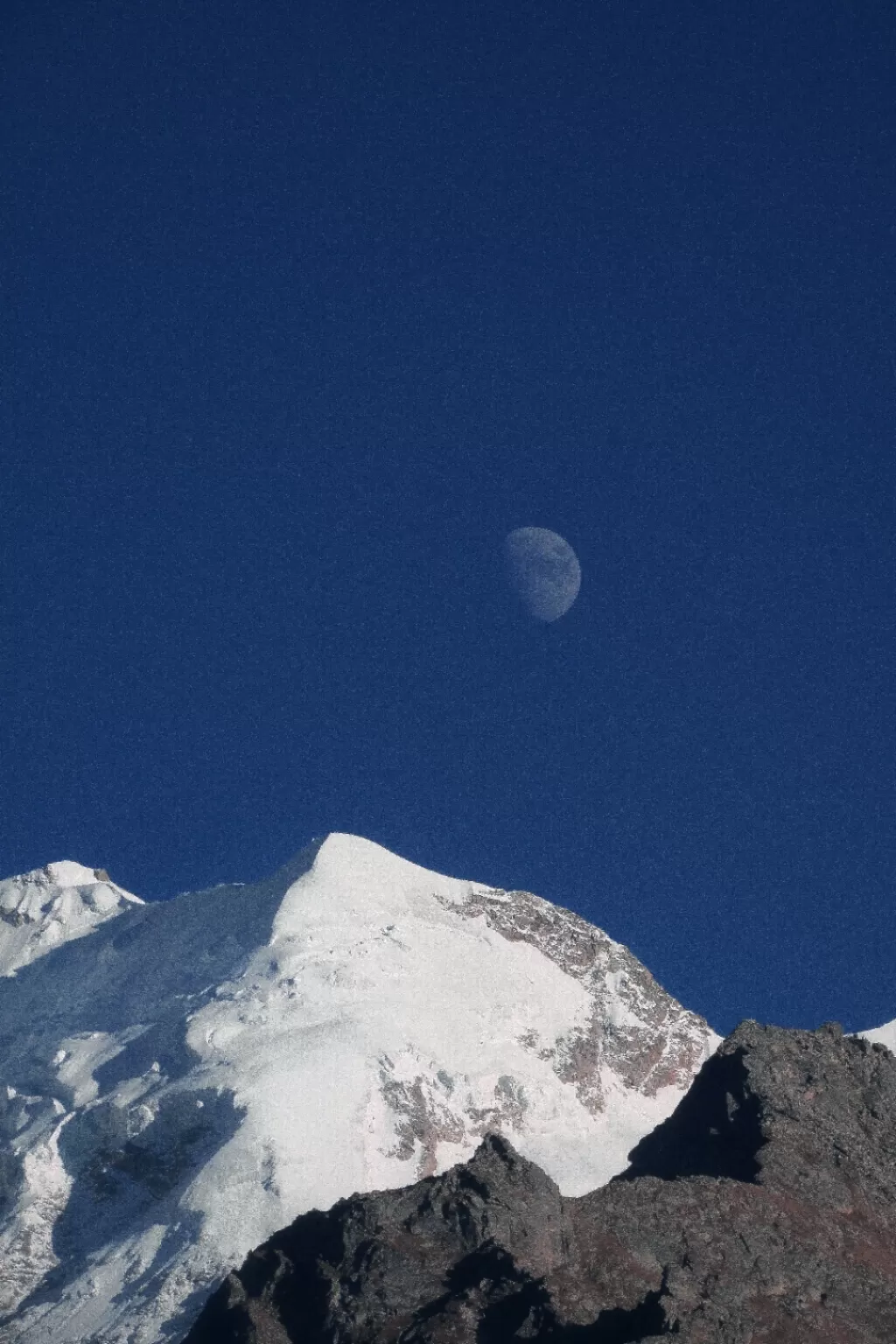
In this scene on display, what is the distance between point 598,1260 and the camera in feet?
168

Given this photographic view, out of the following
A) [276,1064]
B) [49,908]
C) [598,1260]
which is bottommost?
[598,1260]

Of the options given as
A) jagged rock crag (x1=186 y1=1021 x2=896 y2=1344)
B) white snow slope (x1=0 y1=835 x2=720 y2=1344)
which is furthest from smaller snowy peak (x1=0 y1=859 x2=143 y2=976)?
jagged rock crag (x1=186 y1=1021 x2=896 y2=1344)

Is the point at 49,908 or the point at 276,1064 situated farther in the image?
the point at 49,908

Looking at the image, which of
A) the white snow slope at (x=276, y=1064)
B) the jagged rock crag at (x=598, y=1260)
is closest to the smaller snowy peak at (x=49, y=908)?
the white snow slope at (x=276, y=1064)

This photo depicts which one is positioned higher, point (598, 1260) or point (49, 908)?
point (49, 908)

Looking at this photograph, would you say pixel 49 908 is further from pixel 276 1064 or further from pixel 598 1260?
pixel 598 1260

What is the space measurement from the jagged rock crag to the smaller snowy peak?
356ft

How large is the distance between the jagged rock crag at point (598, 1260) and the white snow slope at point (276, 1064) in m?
29.9

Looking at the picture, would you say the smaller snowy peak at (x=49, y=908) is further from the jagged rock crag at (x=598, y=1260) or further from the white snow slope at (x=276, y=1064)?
the jagged rock crag at (x=598, y=1260)

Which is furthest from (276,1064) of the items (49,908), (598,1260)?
(49,908)

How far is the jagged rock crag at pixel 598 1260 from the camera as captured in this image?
→ 4659cm

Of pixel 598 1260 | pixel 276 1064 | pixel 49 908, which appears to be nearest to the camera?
pixel 598 1260

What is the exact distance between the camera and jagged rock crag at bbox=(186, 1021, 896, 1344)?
4659 cm

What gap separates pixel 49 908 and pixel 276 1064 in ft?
239
